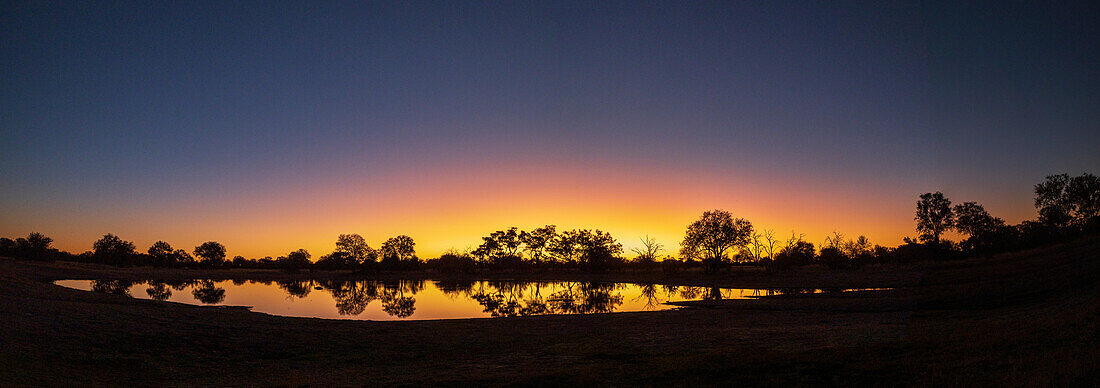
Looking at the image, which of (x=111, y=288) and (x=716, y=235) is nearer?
(x=111, y=288)

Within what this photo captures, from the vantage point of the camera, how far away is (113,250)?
479 feet

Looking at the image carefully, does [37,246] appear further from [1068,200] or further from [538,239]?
[1068,200]

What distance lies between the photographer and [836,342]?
50.1ft

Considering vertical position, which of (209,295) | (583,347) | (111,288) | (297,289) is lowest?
(209,295)

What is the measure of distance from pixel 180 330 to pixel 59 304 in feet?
32.3

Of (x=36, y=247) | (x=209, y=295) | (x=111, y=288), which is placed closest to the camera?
(x=209, y=295)

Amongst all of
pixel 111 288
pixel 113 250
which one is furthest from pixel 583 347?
pixel 113 250

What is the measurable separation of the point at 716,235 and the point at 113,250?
161462 millimetres

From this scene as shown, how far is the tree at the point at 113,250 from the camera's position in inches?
5689

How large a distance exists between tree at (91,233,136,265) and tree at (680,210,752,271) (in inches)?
5967

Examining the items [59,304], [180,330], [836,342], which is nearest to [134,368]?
[180,330]

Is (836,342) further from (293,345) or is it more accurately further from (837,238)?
(837,238)

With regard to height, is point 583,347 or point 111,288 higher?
point 583,347

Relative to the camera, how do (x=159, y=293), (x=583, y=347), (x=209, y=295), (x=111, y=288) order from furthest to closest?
1. (x=111, y=288)
2. (x=209, y=295)
3. (x=159, y=293)
4. (x=583, y=347)
